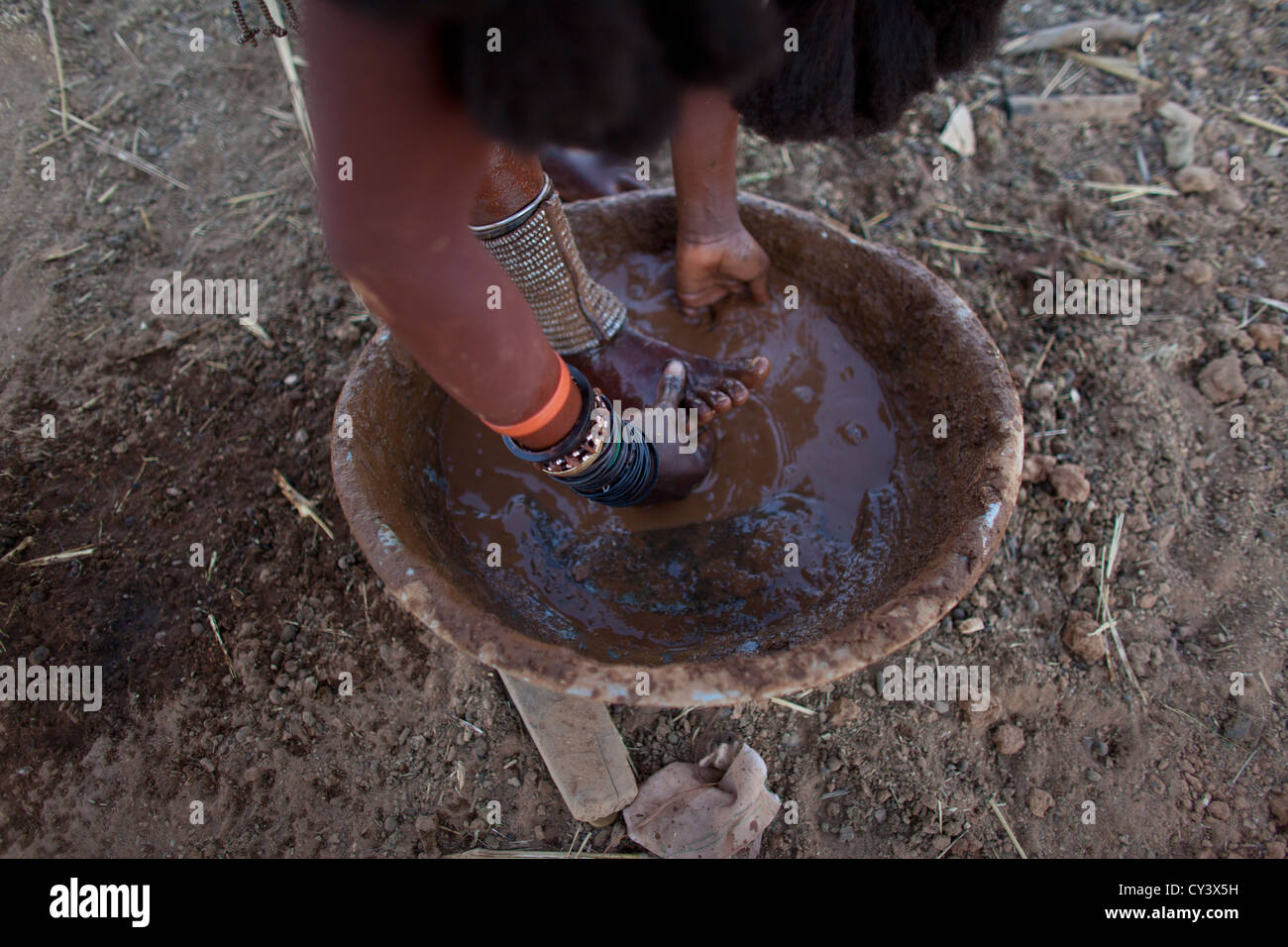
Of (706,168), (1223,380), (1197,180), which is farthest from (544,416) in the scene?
(1197,180)

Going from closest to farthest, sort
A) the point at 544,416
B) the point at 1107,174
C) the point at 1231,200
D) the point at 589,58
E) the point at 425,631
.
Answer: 1. the point at 589,58
2. the point at 544,416
3. the point at 425,631
4. the point at 1231,200
5. the point at 1107,174

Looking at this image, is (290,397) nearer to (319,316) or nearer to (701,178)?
(319,316)

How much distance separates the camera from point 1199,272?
225 centimetres

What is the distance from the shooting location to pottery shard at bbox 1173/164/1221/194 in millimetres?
2459

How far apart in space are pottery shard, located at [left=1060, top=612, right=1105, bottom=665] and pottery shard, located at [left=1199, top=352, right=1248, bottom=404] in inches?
31.0

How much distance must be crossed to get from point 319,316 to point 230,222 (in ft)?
1.82

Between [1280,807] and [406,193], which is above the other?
[406,193]

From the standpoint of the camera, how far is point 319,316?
2.36m

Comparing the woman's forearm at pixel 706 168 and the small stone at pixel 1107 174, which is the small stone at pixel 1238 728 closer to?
the woman's forearm at pixel 706 168

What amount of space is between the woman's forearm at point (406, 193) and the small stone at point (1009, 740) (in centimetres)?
150

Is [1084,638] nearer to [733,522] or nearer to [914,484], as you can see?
[914,484]

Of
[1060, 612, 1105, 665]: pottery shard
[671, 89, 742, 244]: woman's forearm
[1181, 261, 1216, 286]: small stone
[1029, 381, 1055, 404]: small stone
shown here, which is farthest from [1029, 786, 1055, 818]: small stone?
[1181, 261, 1216, 286]: small stone

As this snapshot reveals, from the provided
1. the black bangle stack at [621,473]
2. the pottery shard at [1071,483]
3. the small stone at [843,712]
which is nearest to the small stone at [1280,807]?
the pottery shard at [1071,483]

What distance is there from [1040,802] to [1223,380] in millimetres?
1295
